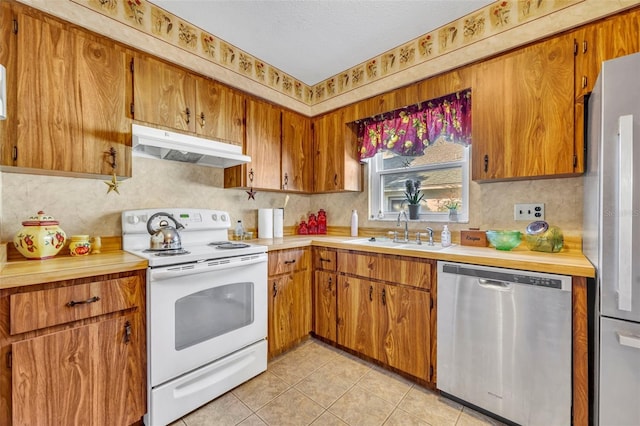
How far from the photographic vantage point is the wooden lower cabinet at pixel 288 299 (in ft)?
6.87

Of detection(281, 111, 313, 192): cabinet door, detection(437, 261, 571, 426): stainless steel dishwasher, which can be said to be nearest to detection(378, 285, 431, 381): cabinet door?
detection(437, 261, 571, 426): stainless steel dishwasher

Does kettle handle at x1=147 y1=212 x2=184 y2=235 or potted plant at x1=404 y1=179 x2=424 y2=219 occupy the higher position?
potted plant at x1=404 y1=179 x2=424 y2=219

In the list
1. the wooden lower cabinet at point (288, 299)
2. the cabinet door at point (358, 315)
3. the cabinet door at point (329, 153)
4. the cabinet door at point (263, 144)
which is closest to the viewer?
the cabinet door at point (358, 315)

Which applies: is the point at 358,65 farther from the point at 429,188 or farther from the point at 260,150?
the point at 429,188

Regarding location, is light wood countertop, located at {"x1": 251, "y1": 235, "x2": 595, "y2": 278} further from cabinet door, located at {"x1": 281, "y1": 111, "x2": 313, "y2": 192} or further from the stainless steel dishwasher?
cabinet door, located at {"x1": 281, "y1": 111, "x2": 313, "y2": 192}

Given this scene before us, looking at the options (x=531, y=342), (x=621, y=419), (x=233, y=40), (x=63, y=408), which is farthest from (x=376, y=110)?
(x=63, y=408)

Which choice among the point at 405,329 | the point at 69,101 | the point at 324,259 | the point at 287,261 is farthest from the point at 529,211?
the point at 69,101

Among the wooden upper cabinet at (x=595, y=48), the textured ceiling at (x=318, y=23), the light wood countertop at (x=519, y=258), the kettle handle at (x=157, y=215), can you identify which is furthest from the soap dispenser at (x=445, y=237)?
the kettle handle at (x=157, y=215)

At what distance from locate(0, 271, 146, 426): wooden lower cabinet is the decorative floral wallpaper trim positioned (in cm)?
170

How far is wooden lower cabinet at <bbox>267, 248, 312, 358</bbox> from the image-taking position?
2.09 m

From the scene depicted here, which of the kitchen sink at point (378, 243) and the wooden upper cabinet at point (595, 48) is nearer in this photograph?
the wooden upper cabinet at point (595, 48)

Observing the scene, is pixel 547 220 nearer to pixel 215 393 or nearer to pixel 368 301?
pixel 368 301

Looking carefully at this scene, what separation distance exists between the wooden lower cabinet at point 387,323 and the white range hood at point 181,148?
53.8 inches

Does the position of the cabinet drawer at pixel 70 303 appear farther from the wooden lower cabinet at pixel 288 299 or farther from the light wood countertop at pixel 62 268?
the wooden lower cabinet at pixel 288 299
